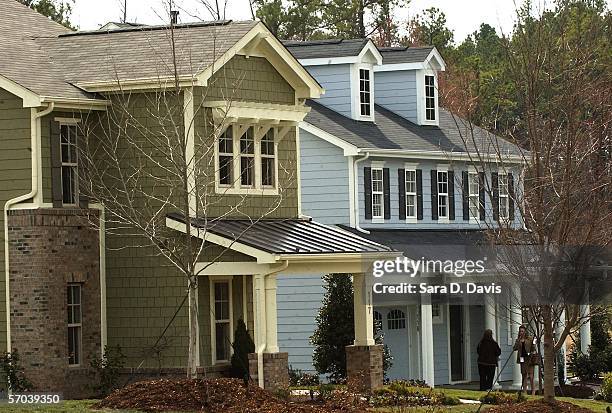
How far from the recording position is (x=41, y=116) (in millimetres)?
30641

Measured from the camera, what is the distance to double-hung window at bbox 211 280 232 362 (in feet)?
106

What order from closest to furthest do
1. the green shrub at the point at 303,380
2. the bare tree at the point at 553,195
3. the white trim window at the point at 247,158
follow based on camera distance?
1. the bare tree at the point at 553,195
2. the white trim window at the point at 247,158
3. the green shrub at the point at 303,380

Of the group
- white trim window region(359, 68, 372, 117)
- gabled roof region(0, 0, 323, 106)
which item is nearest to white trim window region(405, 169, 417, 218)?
white trim window region(359, 68, 372, 117)

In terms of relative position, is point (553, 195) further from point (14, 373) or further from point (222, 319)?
point (14, 373)

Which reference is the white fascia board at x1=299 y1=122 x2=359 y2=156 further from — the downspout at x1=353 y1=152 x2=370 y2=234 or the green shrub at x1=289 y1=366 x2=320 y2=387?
the green shrub at x1=289 y1=366 x2=320 y2=387

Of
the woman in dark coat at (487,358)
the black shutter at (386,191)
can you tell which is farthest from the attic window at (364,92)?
the woman in dark coat at (487,358)

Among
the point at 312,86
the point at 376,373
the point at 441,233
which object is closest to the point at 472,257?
the point at 376,373

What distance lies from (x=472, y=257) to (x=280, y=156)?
498 centimetres

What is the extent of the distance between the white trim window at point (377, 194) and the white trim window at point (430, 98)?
5.08 meters

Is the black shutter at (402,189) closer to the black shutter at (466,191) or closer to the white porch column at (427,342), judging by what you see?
the black shutter at (466,191)

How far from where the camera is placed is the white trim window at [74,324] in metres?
31.3

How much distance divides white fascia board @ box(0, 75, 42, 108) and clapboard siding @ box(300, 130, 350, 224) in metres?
→ 11.7

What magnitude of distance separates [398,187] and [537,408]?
51.7 feet

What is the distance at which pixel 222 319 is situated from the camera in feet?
106
